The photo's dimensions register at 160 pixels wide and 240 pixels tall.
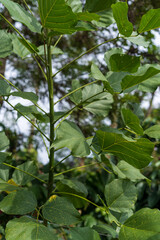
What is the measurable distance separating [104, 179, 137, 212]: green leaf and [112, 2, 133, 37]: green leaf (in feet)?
1.49

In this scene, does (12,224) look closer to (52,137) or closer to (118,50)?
(52,137)

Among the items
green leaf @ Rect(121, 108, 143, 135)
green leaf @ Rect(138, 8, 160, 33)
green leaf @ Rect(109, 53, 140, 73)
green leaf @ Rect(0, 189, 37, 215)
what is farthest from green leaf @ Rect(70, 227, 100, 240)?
green leaf @ Rect(138, 8, 160, 33)

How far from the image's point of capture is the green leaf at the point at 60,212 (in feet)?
2.33

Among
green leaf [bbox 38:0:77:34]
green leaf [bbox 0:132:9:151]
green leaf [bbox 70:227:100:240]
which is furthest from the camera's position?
green leaf [bbox 0:132:9:151]

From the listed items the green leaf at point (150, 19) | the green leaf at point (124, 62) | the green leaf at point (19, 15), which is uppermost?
the green leaf at point (19, 15)

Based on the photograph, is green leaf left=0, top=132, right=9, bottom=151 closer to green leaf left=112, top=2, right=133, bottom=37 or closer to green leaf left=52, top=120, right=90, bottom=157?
green leaf left=52, top=120, right=90, bottom=157

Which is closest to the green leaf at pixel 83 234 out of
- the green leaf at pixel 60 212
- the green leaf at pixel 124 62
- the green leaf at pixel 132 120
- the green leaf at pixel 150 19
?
the green leaf at pixel 60 212

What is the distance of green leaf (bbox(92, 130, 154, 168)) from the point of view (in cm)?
62

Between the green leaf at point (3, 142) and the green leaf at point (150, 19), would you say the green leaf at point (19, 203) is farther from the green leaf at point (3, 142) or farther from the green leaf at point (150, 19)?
the green leaf at point (150, 19)

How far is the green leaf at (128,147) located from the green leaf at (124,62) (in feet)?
0.67

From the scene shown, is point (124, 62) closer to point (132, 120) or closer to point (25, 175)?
point (132, 120)

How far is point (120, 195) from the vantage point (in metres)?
0.81

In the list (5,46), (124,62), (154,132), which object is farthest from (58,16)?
(154,132)

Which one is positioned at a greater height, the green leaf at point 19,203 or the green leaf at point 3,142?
the green leaf at point 3,142
